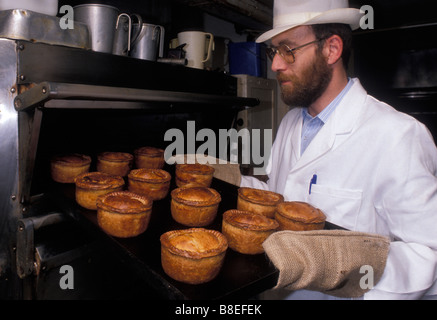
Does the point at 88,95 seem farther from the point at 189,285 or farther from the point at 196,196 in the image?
the point at 189,285

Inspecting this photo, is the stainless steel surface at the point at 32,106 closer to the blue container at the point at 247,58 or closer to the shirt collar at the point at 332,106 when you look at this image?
the shirt collar at the point at 332,106

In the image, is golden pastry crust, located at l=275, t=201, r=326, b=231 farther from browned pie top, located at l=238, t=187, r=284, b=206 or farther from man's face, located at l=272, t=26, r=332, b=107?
man's face, located at l=272, t=26, r=332, b=107

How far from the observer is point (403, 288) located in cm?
131

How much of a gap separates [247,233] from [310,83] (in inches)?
45.5

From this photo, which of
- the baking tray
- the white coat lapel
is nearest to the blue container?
the white coat lapel

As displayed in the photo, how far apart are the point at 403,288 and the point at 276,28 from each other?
159 centimetres

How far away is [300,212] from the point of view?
1.47 metres

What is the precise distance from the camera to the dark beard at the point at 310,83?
6.38 feet

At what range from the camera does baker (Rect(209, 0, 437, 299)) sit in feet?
3.80

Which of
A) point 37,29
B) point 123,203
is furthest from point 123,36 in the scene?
point 123,203

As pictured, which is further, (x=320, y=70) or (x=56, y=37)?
(x=320, y=70)

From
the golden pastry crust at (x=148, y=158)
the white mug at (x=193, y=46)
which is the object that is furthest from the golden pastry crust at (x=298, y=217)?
the white mug at (x=193, y=46)
